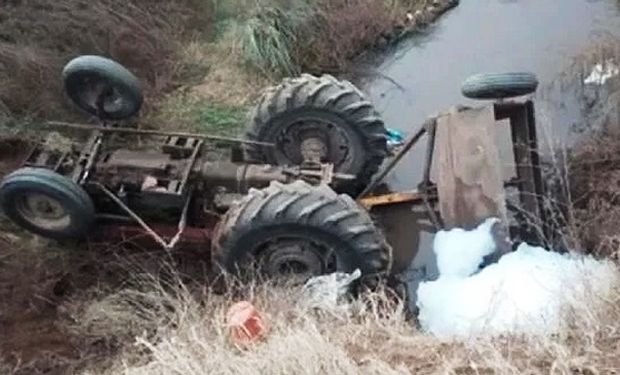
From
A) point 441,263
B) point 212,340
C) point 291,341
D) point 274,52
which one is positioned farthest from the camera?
point 274,52

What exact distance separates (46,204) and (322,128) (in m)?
1.86

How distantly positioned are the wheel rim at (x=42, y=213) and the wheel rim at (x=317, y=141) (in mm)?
1512

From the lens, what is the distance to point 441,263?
6.17 m

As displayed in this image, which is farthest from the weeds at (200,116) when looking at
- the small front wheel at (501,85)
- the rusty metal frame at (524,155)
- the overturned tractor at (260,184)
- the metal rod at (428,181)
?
the small front wheel at (501,85)

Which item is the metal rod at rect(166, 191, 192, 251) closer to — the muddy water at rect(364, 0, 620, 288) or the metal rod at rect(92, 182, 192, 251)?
the metal rod at rect(92, 182, 192, 251)

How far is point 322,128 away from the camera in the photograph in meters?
7.07

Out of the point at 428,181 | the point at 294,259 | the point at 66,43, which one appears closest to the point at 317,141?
the point at 428,181

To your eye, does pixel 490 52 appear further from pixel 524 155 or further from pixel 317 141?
pixel 524 155

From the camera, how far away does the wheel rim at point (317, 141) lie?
278 inches

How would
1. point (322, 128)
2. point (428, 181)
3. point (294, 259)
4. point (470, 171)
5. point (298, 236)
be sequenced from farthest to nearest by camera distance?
point (322, 128), point (428, 181), point (294, 259), point (298, 236), point (470, 171)

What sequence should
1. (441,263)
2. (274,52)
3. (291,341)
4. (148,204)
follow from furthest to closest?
(274,52), (148,204), (441,263), (291,341)

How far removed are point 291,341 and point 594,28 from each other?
6.05 m

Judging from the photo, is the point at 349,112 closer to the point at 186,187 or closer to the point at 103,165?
the point at 186,187

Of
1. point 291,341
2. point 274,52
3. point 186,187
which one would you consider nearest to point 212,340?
point 291,341
